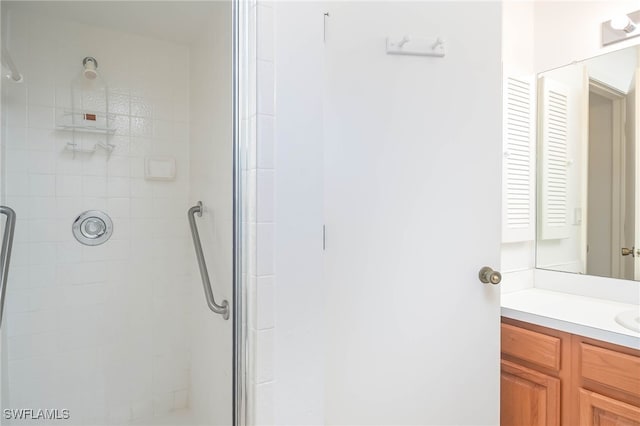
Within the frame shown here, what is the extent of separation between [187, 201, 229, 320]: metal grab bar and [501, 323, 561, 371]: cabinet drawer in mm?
1138

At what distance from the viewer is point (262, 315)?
2.73 ft

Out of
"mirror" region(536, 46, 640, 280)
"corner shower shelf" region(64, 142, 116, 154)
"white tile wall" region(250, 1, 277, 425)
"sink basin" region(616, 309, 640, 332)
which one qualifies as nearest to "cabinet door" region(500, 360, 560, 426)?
"sink basin" region(616, 309, 640, 332)

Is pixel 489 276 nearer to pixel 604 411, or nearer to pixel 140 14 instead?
pixel 604 411

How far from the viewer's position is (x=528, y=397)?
130 cm

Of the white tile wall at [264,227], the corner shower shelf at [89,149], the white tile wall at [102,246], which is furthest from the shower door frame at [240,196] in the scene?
the corner shower shelf at [89,149]

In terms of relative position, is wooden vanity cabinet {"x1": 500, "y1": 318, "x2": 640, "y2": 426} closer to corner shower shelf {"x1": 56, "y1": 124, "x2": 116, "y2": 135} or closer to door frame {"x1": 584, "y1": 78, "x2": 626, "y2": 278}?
door frame {"x1": 584, "y1": 78, "x2": 626, "y2": 278}

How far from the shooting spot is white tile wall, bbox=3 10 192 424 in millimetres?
1368

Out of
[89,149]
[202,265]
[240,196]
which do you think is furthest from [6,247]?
[240,196]

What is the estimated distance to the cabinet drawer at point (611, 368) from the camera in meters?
1.04

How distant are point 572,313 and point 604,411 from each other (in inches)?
13.3

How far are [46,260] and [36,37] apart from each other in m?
0.94

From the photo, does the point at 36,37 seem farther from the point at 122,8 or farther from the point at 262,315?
the point at 262,315

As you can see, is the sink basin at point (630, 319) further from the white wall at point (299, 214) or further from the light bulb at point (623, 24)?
the light bulb at point (623, 24)

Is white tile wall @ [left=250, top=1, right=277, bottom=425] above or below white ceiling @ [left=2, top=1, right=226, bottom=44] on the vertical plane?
below
